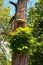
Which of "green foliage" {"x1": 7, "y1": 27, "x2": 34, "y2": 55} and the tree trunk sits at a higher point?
"green foliage" {"x1": 7, "y1": 27, "x2": 34, "y2": 55}

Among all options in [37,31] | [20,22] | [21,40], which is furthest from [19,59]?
[37,31]

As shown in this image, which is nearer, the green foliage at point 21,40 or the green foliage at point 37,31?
the green foliage at point 21,40

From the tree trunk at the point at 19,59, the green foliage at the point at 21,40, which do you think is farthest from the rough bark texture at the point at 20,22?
the green foliage at the point at 21,40

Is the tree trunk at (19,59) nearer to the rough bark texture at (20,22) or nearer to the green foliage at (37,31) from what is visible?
the rough bark texture at (20,22)

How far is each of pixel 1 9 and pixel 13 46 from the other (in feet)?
33.3

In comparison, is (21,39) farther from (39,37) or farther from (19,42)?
(39,37)

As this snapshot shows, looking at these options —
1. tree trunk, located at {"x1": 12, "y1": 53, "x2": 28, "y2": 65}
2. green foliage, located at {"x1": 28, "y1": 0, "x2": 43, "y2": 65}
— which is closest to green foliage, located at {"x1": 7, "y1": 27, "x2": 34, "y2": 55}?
tree trunk, located at {"x1": 12, "y1": 53, "x2": 28, "y2": 65}

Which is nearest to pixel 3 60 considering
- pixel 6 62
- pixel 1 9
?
pixel 6 62

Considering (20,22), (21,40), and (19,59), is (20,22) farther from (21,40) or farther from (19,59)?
(19,59)

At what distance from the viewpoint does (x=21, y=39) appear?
7301mm

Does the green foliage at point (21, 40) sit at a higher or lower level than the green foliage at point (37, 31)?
higher

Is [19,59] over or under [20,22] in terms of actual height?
under

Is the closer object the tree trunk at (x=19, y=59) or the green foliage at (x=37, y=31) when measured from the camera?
the tree trunk at (x=19, y=59)

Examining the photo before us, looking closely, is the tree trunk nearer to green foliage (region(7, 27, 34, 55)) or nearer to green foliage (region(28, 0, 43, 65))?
green foliage (region(7, 27, 34, 55))
